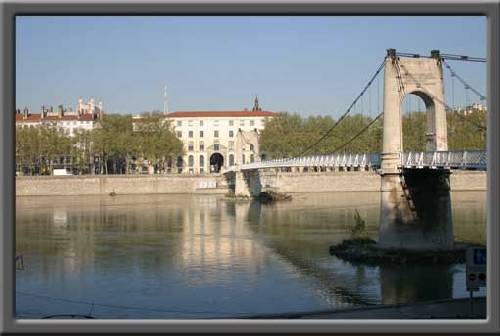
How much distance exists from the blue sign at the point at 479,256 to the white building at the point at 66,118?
169 ft

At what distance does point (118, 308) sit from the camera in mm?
12406

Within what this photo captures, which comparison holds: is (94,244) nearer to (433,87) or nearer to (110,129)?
(433,87)

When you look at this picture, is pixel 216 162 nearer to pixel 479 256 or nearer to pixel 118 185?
pixel 118 185

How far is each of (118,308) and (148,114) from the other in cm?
4684

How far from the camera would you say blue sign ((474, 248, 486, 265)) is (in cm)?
589

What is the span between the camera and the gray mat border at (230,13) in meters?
4.57

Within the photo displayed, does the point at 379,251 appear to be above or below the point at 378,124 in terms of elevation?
below

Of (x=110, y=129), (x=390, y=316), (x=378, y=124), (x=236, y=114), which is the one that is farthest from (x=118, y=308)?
(x=236, y=114)

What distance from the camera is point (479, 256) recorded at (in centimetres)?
593

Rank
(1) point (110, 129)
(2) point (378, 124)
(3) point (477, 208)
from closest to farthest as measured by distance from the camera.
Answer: (3) point (477, 208)
(2) point (378, 124)
(1) point (110, 129)

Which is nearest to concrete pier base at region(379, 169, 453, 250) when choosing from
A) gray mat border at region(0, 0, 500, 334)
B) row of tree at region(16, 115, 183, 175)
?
gray mat border at region(0, 0, 500, 334)

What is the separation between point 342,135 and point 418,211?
103ft

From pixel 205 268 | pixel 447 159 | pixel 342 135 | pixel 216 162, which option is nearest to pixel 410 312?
pixel 447 159

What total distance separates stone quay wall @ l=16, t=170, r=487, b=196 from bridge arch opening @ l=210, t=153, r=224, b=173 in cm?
848
